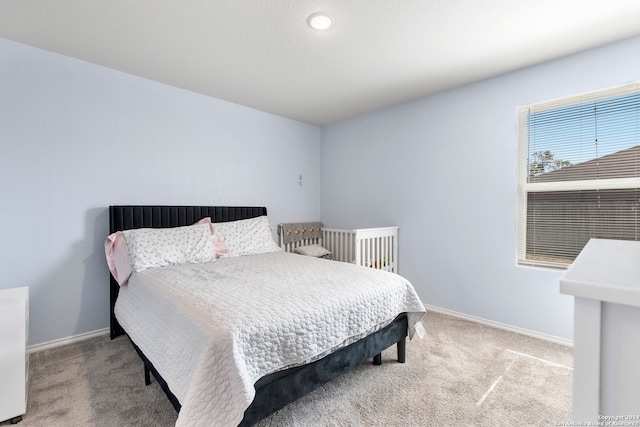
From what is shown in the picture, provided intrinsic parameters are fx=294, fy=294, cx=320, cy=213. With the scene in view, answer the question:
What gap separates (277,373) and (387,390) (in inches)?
31.1

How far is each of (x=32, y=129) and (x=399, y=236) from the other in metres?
3.51

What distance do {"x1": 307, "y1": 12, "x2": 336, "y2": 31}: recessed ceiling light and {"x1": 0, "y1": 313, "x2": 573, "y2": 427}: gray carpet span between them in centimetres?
232

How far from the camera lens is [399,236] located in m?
3.49

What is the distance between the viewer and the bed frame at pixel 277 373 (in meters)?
1.35

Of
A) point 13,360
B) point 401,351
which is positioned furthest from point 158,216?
point 401,351

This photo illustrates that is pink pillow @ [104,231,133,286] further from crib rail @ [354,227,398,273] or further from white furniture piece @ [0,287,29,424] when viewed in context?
crib rail @ [354,227,398,273]

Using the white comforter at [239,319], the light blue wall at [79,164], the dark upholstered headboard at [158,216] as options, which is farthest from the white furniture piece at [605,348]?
the light blue wall at [79,164]

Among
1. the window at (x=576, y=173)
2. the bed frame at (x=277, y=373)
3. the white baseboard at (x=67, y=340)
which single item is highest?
the window at (x=576, y=173)

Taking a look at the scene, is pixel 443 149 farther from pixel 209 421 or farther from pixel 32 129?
pixel 32 129

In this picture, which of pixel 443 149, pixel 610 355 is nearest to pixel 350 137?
pixel 443 149

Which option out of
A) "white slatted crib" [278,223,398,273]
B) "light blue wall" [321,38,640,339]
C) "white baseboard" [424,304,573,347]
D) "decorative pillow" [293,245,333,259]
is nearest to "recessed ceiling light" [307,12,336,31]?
"light blue wall" [321,38,640,339]

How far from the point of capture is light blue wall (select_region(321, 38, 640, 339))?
2430 millimetres

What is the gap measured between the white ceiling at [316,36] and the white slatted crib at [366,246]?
1.56 metres

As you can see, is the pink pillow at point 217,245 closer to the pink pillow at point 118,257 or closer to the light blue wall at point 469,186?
the pink pillow at point 118,257
